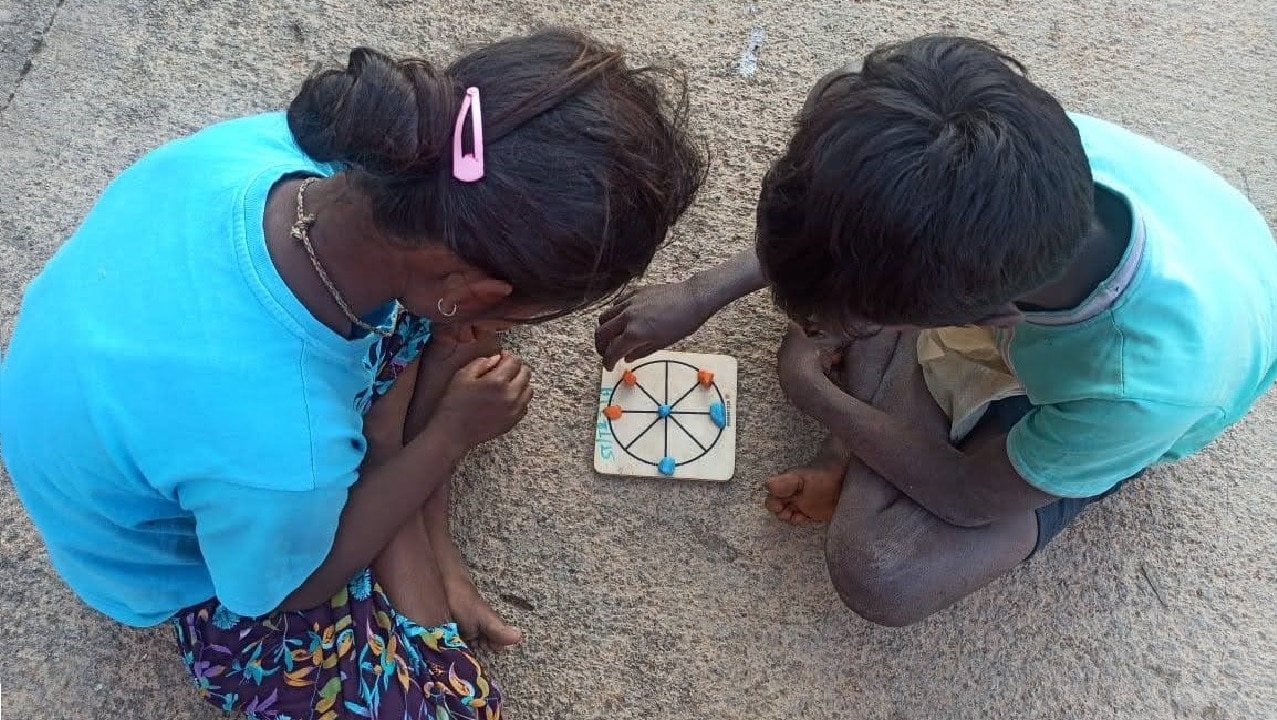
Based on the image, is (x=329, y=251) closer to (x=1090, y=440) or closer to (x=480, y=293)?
(x=480, y=293)

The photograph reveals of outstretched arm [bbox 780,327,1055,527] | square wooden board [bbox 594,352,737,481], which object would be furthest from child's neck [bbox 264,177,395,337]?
outstretched arm [bbox 780,327,1055,527]

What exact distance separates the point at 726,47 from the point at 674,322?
514 millimetres

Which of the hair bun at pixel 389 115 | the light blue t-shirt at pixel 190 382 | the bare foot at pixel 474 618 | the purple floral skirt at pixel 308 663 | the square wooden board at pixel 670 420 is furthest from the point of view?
the square wooden board at pixel 670 420

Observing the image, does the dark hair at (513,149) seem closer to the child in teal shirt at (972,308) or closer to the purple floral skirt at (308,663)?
the child in teal shirt at (972,308)

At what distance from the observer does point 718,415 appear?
1.19 metres

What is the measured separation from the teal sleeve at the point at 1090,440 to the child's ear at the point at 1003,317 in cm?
13

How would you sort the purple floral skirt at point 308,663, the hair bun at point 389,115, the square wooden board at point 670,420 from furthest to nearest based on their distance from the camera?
the square wooden board at point 670,420, the purple floral skirt at point 308,663, the hair bun at point 389,115

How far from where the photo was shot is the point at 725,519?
1.17 meters

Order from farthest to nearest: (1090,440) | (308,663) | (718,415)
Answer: (718,415), (308,663), (1090,440)

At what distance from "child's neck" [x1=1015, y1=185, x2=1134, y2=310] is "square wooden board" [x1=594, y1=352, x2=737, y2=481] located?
0.48 meters

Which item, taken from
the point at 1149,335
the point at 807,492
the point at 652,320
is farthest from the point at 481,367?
the point at 1149,335

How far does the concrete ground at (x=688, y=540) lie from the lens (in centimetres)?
110

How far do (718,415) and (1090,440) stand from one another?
47 cm

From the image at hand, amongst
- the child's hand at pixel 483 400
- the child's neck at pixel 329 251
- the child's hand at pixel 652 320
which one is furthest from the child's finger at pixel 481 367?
the child's neck at pixel 329 251
